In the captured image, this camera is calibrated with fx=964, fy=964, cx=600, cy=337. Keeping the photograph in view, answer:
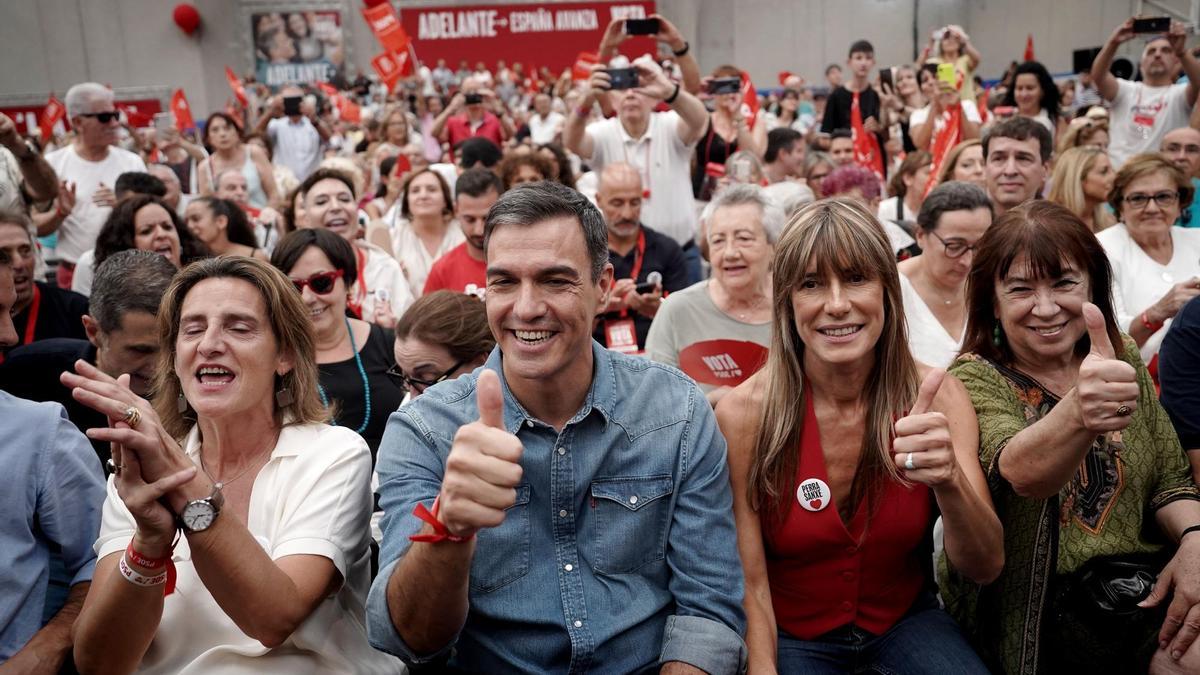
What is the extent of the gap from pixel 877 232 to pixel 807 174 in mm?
5128

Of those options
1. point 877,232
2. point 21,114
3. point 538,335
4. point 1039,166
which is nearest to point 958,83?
point 1039,166

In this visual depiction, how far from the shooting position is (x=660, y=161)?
20.5ft

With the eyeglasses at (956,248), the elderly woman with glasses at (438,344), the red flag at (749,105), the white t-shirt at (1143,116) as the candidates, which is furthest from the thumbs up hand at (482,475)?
the white t-shirt at (1143,116)

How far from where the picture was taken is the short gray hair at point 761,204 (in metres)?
3.91

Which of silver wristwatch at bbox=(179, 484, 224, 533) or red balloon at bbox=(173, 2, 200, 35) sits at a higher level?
red balloon at bbox=(173, 2, 200, 35)

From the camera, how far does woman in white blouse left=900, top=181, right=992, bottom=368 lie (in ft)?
12.1

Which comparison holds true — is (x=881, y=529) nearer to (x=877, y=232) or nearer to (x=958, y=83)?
(x=877, y=232)

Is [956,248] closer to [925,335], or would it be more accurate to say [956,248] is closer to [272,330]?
[925,335]

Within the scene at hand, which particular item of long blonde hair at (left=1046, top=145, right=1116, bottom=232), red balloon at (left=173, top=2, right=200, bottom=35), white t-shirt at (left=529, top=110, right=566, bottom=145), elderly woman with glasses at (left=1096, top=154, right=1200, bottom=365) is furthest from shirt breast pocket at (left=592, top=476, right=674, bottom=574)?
red balloon at (left=173, top=2, right=200, bottom=35)

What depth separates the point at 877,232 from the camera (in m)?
2.30

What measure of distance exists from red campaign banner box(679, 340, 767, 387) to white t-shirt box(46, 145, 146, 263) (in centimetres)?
480

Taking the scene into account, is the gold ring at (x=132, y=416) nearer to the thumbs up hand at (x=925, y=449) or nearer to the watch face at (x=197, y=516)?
the watch face at (x=197, y=516)

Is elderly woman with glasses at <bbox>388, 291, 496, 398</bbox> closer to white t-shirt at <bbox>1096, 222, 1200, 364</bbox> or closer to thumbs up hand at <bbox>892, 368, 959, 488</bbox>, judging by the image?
thumbs up hand at <bbox>892, 368, 959, 488</bbox>

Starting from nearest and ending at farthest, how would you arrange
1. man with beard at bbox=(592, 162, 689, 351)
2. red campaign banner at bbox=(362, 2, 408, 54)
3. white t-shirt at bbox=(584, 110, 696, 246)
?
man with beard at bbox=(592, 162, 689, 351) → white t-shirt at bbox=(584, 110, 696, 246) → red campaign banner at bbox=(362, 2, 408, 54)
